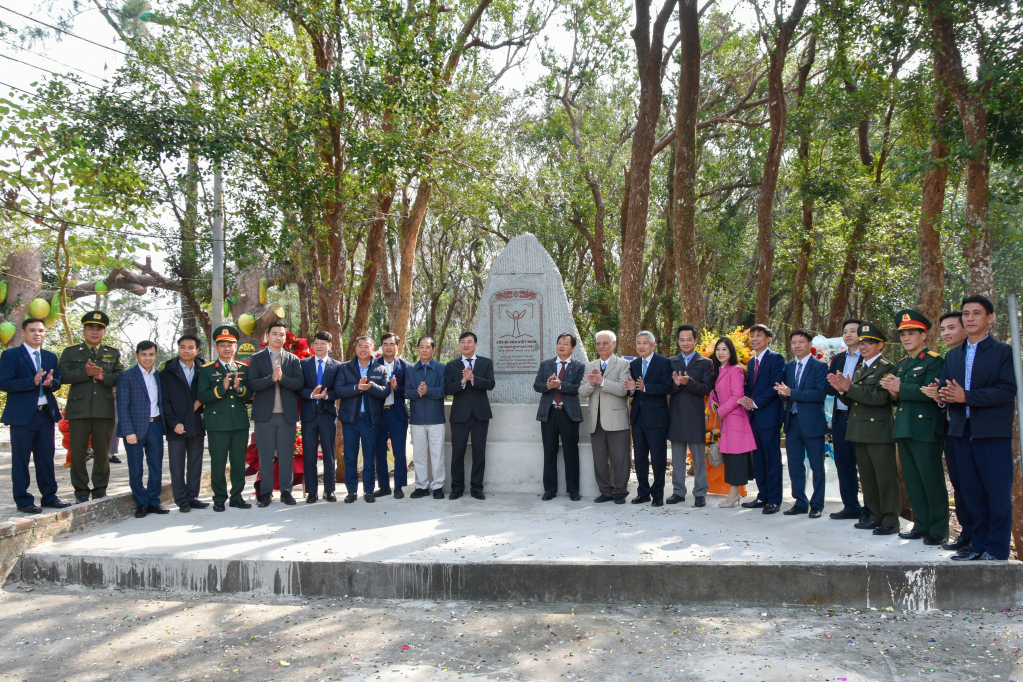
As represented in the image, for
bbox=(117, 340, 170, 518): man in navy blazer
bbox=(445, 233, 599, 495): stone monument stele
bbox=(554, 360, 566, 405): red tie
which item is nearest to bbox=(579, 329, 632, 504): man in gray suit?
bbox=(554, 360, 566, 405): red tie

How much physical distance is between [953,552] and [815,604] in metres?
1.11

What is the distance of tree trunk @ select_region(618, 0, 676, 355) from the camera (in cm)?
Answer: 1199

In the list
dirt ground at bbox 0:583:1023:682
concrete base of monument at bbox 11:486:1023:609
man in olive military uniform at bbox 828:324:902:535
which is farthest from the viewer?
man in olive military uniform at bbox 828:324:902:535

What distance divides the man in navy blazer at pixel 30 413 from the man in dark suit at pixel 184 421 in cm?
86

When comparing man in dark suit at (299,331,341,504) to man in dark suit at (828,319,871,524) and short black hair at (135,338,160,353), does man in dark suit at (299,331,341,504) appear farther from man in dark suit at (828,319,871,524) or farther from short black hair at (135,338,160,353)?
man in dark suit at (828,319,871,524)

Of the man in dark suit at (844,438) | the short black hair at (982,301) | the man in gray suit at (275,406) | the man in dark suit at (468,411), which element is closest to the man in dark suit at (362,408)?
the man in gray suit at (275,406)

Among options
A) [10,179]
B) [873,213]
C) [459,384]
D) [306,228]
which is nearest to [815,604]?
[459,384]

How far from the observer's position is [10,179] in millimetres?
7043

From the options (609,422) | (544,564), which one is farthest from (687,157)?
(544,564)

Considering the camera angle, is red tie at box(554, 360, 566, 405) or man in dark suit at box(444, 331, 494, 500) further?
man in dark suit at box(444, 331, 494, 500)

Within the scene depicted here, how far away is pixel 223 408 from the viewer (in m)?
6.68

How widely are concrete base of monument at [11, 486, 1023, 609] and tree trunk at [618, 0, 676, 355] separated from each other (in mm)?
7163

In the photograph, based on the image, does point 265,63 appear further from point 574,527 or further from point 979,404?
point 979,404

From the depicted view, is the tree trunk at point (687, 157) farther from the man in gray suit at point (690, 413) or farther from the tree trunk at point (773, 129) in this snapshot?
the man in gray suit at point (690, 413)
